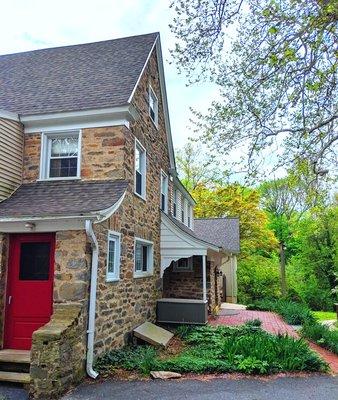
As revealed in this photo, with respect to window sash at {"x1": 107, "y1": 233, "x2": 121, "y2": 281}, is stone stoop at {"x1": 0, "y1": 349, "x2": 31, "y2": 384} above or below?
below

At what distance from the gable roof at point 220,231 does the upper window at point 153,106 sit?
10.2m

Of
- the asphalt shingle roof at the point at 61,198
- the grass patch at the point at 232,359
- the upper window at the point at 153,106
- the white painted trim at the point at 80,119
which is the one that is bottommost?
the grass patch at the point at 232,359

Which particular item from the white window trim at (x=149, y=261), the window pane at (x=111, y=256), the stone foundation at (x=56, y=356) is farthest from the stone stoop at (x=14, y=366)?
the white window trim at (x=149, y=261)

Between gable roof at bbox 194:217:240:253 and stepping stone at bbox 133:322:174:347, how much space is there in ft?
35.5

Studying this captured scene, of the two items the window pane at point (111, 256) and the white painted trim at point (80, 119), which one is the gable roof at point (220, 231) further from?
the white painted trim at point (80, 119)

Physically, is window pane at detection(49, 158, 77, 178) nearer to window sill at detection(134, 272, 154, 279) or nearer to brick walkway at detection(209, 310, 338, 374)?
window sill at detection(134, 272, 154, 279)

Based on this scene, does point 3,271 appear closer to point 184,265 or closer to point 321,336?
point 184,265

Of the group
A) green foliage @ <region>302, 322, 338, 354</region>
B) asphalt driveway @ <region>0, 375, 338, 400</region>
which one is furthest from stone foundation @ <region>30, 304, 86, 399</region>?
green foliage @ <region>302, 322, 338, 354</region>

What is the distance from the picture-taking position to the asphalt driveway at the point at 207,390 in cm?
596

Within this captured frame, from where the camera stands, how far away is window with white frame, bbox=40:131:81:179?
9.31 m

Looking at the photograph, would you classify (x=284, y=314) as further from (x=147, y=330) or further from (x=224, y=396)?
(x=224, y=396)

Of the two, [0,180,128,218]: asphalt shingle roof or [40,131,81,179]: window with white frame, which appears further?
[40,131,81,179]: window with white frame

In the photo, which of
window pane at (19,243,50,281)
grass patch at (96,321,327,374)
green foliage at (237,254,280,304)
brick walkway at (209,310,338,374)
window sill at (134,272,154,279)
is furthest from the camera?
green foliage at (237,254,280,304)

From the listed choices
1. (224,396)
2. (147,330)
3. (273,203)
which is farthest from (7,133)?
(273,203)
